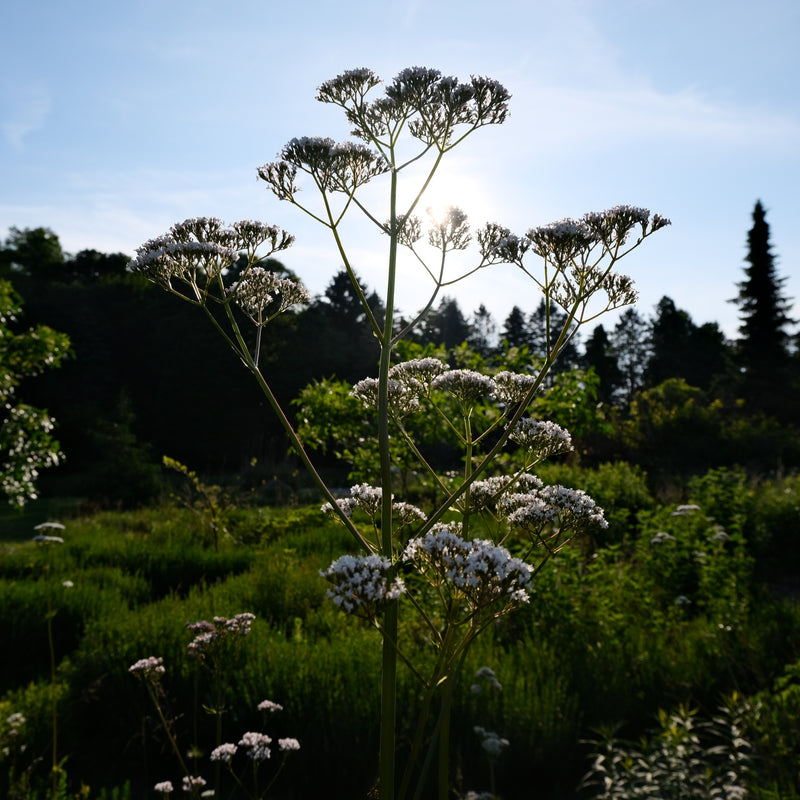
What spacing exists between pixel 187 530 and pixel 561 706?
330 inches

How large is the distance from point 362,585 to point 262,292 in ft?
3.73

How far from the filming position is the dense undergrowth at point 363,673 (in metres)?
4.20

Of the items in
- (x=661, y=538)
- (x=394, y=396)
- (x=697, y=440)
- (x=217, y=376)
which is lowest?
(x=661, y=538)

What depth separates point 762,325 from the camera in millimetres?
33281

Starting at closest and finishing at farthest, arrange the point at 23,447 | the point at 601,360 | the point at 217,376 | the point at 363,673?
1. the point at 363,673
2. the point at 23,447
3. the point at 217,376
4. the point at 601,360

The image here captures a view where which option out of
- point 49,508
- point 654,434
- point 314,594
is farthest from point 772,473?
point 49,508

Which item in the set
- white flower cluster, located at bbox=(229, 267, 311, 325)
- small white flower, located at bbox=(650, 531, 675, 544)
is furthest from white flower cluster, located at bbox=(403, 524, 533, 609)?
small white flower, located at bbox=(650, 531, 675, 544)

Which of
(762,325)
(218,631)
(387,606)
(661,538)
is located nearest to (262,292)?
(387,606)

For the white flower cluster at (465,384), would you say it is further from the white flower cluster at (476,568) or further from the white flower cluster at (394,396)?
the white flower cluster at (476,568)

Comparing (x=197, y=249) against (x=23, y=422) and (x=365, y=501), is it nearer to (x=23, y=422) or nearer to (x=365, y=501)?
(x=365, y=501)

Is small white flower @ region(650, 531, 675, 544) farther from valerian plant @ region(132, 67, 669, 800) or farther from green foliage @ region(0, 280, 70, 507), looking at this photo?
green foliage @ region(0, 280, 70, 507)

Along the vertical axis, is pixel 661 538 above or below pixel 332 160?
below

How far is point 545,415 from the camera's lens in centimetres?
695

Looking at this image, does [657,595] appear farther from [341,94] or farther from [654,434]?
[654,434]
